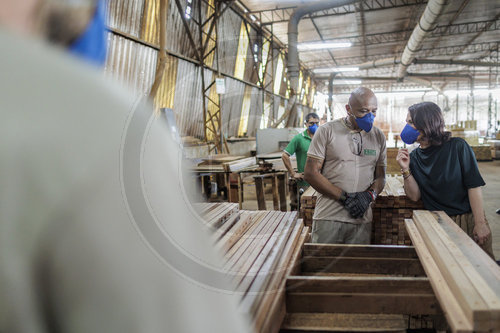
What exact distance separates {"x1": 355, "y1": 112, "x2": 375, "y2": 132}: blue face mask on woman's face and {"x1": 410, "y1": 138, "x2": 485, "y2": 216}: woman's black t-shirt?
481 millimetres

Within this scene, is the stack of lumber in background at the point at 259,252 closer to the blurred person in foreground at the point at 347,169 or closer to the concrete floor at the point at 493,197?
the blurred person in foreground at the point at 347,169

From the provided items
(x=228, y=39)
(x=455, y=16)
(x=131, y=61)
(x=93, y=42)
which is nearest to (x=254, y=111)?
(x=228, y=39)

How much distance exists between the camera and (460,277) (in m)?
1.45

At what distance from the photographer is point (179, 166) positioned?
0.61m

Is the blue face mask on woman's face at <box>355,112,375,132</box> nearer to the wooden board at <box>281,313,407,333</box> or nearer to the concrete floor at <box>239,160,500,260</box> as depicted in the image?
the wooden board at <box>281,313,407,333</box>

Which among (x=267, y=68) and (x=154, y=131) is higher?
(x=267, y=68)

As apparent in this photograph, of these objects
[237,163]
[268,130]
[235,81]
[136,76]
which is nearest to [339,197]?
[237,163]

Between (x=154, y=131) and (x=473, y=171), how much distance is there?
9.10 ft

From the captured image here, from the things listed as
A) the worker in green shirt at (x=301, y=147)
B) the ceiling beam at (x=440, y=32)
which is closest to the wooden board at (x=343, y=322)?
the worker in green shirt at (x=301, y=147)

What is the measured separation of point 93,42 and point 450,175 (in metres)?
2.80

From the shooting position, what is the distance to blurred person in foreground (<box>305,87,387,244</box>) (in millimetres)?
3014

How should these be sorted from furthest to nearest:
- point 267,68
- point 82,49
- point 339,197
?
1. point 267,68
2. point 339,197
3. point 82,49

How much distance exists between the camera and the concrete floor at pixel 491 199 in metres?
5.92

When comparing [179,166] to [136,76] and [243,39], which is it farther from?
[243,39]
